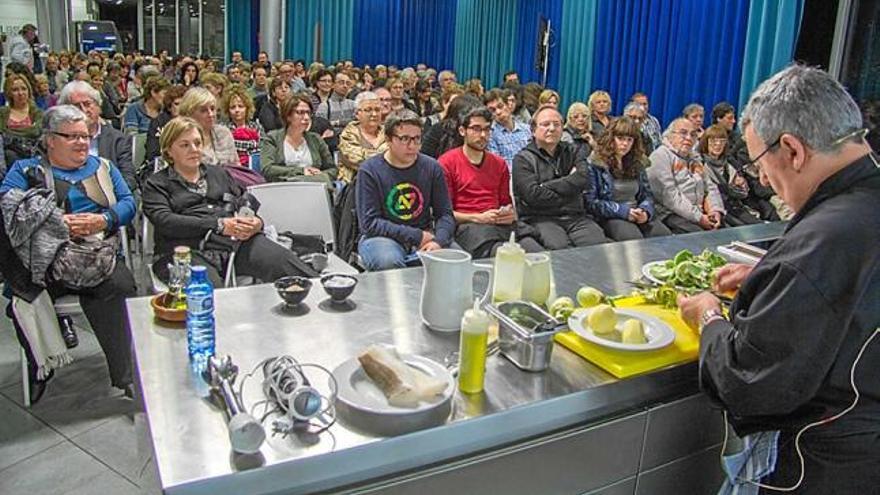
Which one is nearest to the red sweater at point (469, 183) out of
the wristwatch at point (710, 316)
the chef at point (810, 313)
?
the wristwatch at point (710, 316)

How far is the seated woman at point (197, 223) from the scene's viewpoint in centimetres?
301

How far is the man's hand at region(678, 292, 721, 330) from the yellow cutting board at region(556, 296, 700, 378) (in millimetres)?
49

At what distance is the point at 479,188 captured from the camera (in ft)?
12.4

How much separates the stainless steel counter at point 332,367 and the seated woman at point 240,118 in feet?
10.3

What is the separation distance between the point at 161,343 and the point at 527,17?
7.53m

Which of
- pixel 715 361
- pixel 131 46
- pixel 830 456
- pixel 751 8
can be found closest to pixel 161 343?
pixel 715 361

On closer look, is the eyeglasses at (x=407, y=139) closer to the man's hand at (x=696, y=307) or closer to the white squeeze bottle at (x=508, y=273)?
the white squeeze bottle at (x=508, y=273)

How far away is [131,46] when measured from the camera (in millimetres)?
17062

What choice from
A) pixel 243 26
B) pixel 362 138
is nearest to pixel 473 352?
pixel 362 138

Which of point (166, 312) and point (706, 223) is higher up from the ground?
point (166, 312)

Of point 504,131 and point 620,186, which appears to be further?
point 504,131

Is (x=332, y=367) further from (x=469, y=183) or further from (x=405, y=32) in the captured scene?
(x=405, y=32)

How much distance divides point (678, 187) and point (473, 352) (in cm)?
347

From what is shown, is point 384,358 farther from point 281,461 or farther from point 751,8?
point 751,8
